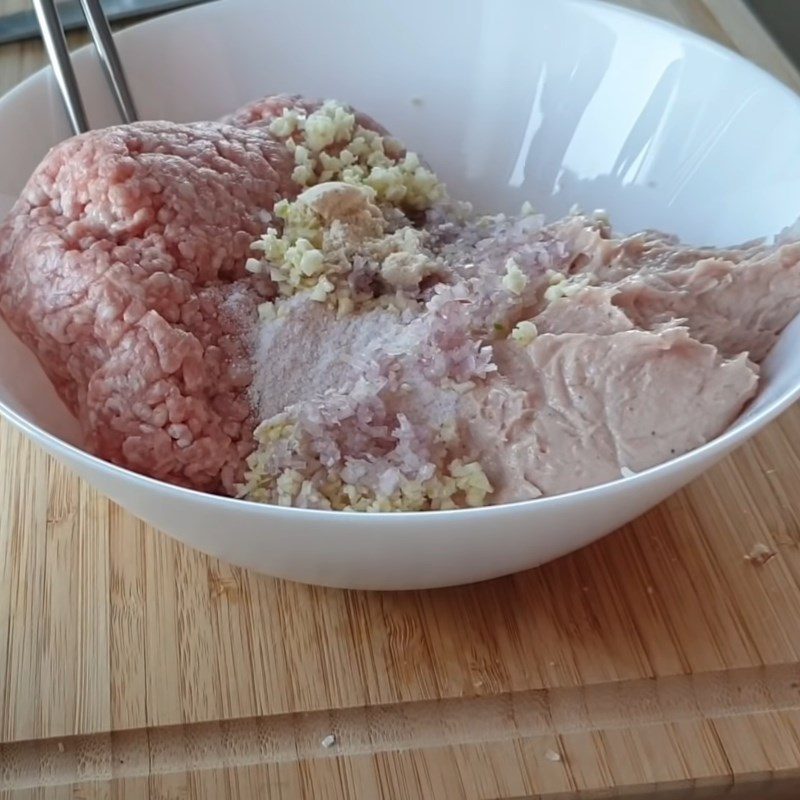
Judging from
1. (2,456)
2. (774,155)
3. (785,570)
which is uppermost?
(774,155)

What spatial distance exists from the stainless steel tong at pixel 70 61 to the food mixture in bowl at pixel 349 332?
6.1 inches

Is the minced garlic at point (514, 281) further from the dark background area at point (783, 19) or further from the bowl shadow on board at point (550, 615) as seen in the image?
the dark background area at point (783, 19)

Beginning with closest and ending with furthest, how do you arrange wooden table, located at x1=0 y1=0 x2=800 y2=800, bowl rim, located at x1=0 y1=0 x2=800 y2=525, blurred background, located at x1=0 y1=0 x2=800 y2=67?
bowl rim, located at x1=0 y1=0 x2=800 y2=525 < wooden table, located at x1=0 y1=0 x2=800 y2=800 < blurred background, located at x1=0 y1=0 x2=800 y2=67

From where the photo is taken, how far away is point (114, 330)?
0.89 meters

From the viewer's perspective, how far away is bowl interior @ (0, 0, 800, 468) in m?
1.17

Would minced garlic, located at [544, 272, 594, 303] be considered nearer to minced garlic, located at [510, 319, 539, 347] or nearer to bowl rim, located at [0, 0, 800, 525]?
minced garlic, located at [510, 319, 539, 347]

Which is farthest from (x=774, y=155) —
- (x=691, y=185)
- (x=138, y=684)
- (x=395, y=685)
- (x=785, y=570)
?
(x=138, y=684)

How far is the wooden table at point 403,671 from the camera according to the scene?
2.70 feet

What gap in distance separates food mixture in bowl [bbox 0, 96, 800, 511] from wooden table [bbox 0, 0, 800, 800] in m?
0.12

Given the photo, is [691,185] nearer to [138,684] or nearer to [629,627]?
[629,627]

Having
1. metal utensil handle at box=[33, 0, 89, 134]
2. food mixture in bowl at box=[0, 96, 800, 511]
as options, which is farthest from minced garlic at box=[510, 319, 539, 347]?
metal utensil handle at box=[33, 0, 89, 134]

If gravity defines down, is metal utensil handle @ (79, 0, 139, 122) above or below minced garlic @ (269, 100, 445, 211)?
above

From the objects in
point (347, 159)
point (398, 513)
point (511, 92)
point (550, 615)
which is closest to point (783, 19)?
point (511, 92)

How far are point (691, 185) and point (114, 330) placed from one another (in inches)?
27.4
